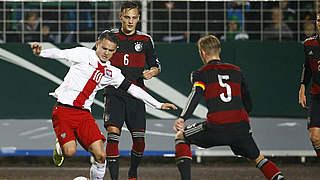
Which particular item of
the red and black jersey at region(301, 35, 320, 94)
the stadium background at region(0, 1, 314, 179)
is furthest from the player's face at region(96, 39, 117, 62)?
the stadium background at region(0, 1, 314, 179)

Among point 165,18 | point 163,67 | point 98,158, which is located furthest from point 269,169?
point 165,18

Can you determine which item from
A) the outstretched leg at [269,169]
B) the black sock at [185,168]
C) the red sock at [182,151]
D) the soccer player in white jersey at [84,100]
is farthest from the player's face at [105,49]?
the outstretched leg at [269,169]

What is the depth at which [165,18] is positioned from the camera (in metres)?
13.0

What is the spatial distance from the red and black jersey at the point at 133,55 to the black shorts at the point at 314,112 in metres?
1.94

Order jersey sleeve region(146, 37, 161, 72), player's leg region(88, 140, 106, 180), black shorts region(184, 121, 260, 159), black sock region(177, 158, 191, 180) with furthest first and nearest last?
jersey sleeve region(146, 37, 161, 72)
player's leg region(88, 140, 106, 180)
black sock region(177, 158, 191, 180)
black shorts region(184, 121, 260, 159)

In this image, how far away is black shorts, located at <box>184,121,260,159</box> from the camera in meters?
8.00

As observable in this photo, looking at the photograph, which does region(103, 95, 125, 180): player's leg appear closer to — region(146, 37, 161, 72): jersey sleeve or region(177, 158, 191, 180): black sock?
region(146, 37, 161, 72): jersey sleeve

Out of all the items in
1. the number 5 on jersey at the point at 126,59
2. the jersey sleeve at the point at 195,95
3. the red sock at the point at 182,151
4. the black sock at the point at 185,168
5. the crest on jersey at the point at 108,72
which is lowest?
the black sock at the point at 185,168

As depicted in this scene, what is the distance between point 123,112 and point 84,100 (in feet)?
2.61

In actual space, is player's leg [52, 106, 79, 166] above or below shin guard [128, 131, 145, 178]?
above

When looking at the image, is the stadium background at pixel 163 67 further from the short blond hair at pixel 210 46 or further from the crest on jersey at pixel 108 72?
the short blond hair at pixel 210 46

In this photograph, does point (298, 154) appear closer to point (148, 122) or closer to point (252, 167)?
point (252, 167)

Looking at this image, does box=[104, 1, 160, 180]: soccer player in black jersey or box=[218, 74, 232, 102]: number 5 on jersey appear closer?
box=[218, 74, 232, 102]: number 5 on jersey

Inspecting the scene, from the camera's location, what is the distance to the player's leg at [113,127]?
929cm
